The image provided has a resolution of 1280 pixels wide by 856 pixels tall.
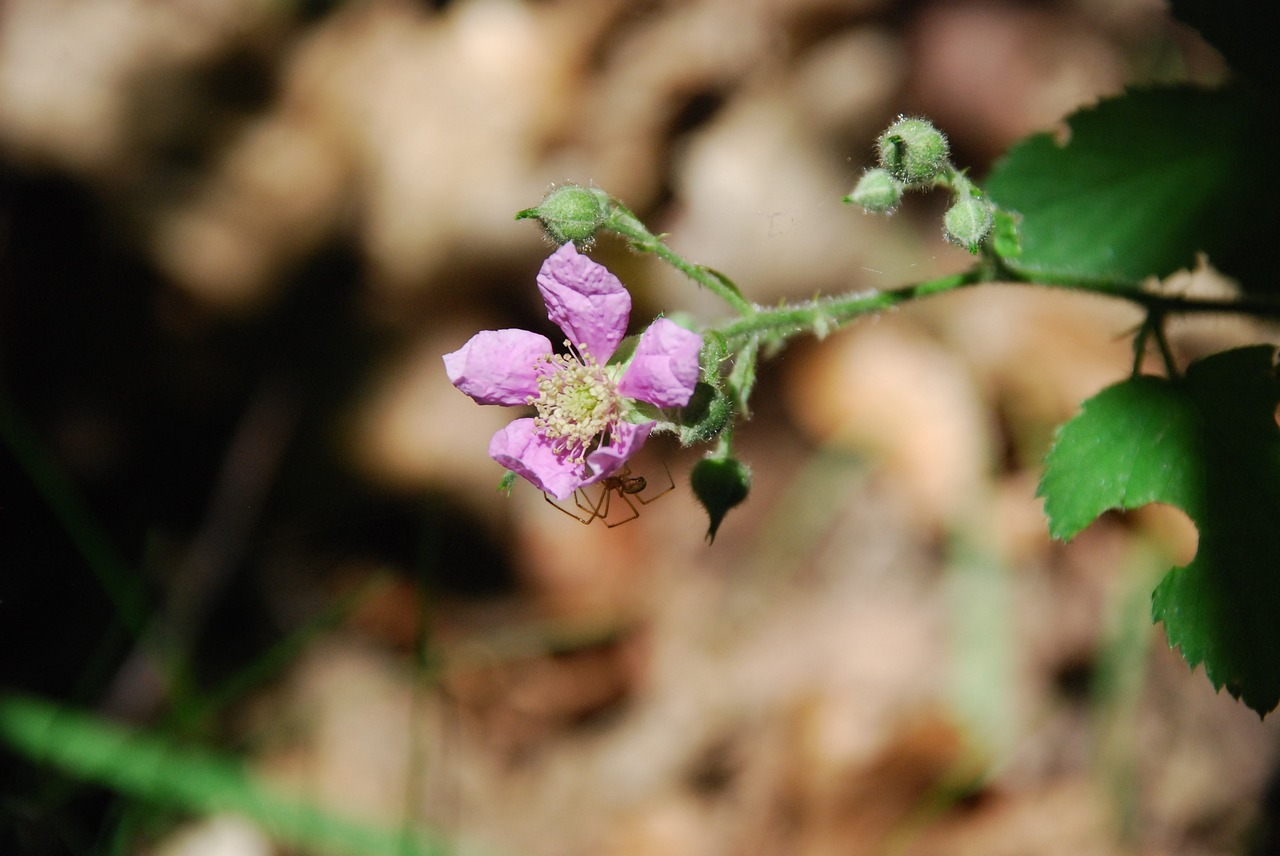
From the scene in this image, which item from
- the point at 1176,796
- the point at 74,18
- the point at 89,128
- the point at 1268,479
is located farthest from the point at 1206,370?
the point at 74,18

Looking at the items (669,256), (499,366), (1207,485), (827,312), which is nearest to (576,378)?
(499,366)

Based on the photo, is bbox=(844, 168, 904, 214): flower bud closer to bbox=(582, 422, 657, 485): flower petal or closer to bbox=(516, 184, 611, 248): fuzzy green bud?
bbox=(516, 184, 611, 248): fuzzy green bud

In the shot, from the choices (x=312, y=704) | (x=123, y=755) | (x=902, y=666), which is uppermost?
(x=902, y=666)

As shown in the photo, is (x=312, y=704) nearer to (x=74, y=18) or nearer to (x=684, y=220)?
(x=684, y=220)

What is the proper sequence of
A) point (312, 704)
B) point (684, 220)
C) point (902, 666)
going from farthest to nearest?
point (684, 220)
point (312, 704)
point (902, 666)

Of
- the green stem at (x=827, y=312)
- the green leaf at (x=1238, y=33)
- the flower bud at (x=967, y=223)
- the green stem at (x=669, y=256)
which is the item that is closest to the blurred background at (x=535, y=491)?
the green leaf at (x=1238, y=33)

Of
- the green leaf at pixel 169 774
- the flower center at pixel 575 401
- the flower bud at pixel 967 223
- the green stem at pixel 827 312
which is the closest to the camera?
the flower bud at pixel 967 223

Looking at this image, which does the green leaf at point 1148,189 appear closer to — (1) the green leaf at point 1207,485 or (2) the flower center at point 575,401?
(1) the green leaf at point 1207,485
